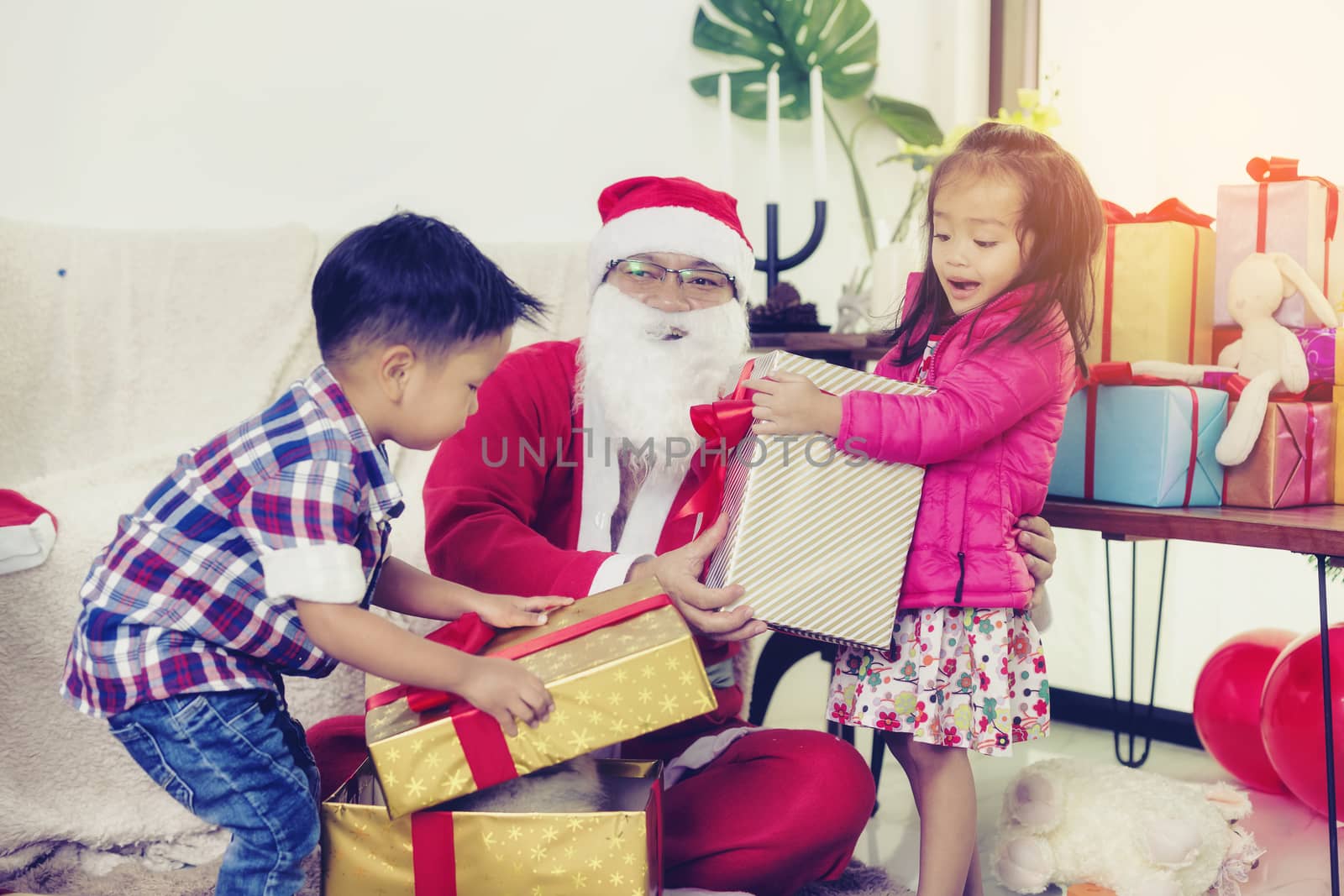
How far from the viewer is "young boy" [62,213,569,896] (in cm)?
100

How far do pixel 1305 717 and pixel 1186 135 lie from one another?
3.63 feet

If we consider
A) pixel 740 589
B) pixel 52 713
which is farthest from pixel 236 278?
pixel 740 589

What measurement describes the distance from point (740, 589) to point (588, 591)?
0.21 metres

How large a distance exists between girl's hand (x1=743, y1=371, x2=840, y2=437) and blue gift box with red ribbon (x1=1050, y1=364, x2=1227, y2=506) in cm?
54

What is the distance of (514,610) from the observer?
111 cm

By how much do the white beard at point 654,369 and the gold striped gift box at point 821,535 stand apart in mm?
272

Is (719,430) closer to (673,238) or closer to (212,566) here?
(673,238)

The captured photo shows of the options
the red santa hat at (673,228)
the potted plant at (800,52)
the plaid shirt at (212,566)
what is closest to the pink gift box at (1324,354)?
the red santa hat at (673,228)

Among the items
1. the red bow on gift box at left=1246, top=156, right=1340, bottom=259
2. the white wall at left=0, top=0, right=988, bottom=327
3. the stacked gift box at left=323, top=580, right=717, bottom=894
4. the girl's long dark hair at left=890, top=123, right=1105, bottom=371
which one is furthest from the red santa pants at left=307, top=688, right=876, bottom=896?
the white wall at left=0, top=0, right=988, bottom=327

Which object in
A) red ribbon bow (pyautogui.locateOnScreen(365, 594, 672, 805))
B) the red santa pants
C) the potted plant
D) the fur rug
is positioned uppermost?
the potted plant

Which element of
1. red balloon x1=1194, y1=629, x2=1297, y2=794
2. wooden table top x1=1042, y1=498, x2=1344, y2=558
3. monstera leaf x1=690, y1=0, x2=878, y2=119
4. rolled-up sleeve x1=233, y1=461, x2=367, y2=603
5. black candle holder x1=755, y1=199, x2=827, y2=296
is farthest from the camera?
monstera leaf x1=690, y1=0, x2=878, y2=119

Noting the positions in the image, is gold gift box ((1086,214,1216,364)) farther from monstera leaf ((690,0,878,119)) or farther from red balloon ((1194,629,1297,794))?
monstera leaf ((690,0,878,119))

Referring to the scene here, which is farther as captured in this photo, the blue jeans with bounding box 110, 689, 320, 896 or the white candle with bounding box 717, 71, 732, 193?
the white candle with bounding box 717, 71, 732, 193

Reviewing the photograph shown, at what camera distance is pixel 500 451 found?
4.66ft
